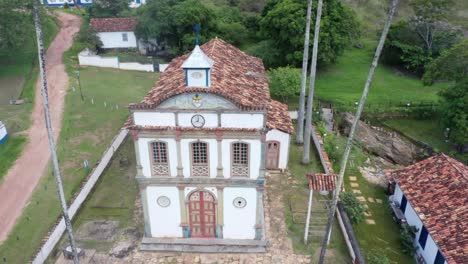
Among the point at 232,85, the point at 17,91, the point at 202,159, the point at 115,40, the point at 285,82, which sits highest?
the point at 232,85

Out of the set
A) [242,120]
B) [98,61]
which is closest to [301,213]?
[242,120]

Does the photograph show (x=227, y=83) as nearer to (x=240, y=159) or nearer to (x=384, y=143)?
(x=240, y=159)

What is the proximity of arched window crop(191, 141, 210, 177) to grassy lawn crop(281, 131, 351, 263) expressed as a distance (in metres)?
6.39

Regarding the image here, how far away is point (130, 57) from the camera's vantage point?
158ft

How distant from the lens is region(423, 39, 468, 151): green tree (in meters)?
29.2

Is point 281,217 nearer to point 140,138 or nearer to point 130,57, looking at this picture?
point 140,138

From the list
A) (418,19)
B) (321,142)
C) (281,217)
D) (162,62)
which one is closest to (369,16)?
(418,19)

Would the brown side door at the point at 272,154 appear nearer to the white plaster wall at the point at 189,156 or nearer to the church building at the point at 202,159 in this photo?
the church building at the point at 202,159

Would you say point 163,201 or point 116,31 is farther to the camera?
point 116,31

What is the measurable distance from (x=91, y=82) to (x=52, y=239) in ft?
80.5

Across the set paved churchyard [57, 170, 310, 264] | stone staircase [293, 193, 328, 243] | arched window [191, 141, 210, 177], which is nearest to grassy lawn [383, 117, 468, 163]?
stone staircase [293, 193, 328, 243]

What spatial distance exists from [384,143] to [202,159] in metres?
20.9

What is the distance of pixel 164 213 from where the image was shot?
66.3 ft

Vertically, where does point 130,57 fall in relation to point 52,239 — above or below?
above
